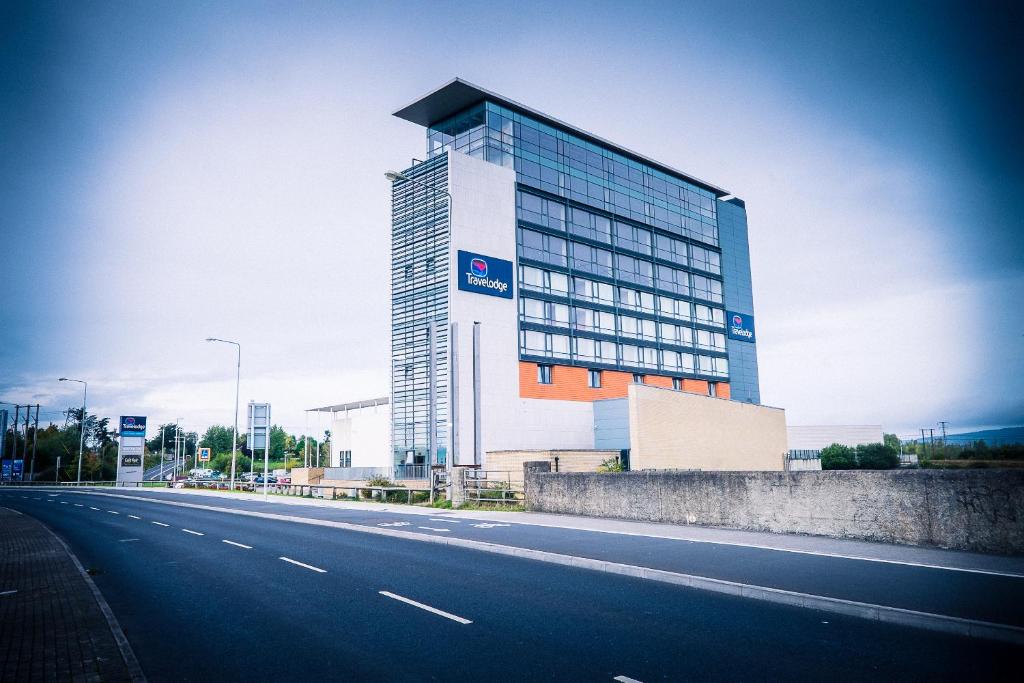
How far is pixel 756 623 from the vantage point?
8109 millimetres

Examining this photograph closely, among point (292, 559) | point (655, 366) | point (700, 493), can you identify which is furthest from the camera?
point (655, 366)

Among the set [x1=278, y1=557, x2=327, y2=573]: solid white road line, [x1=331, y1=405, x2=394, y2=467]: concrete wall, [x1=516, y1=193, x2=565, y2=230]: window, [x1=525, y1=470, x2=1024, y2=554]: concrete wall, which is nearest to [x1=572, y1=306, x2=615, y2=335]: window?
[x1=516, y1=193, x2=565, y2=230]: window

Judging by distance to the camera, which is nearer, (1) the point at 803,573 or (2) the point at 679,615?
(2) the point at 679,615

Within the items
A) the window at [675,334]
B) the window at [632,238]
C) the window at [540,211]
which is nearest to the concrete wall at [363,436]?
the window at [540,211]

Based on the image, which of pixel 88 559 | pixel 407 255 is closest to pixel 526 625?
pixel 88 559

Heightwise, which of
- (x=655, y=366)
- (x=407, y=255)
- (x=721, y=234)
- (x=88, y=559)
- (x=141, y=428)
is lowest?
(x=88, y=559)

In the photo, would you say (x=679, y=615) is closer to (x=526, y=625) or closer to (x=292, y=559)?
(x=526, y=625)

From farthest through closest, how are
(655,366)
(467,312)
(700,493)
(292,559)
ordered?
1. (655,366)
2. (467,312)
3. (700,493)
4. (292,559)

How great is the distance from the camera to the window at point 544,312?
50.2 metres

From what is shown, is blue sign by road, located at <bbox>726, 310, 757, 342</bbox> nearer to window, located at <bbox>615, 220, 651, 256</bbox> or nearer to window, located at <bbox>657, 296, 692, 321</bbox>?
window, located at <bbox>657, 296, 692, 321</bbox>

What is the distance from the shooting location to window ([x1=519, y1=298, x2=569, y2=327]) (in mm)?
50219

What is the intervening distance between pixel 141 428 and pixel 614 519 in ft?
A: 222

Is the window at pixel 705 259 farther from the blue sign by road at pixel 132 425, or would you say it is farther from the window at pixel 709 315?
the blue sign by road at pixel 132 425

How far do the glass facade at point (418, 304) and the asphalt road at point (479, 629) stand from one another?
30.4 meters
